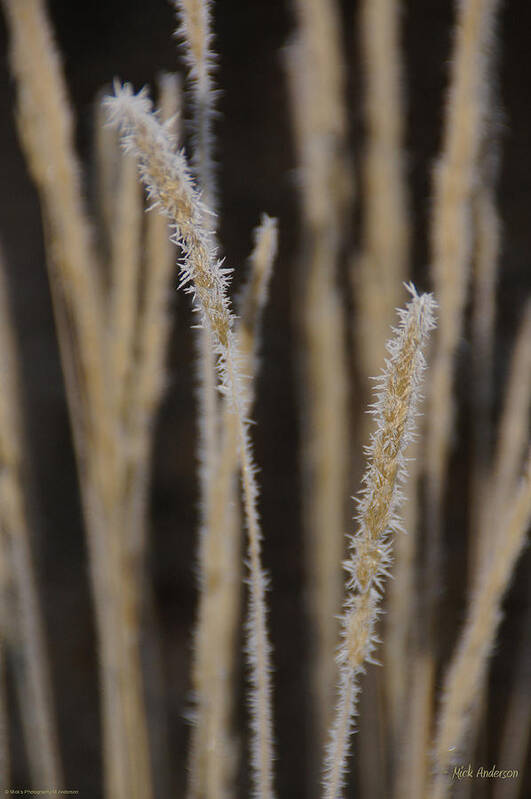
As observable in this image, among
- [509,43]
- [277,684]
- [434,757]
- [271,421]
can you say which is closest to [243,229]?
[271,421]

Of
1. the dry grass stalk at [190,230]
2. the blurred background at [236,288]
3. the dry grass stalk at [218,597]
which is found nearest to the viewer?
the dry grass stalk at [190,230]

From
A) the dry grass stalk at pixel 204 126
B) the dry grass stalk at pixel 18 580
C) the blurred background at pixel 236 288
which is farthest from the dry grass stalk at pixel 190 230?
the blurred background at pixel 236 288

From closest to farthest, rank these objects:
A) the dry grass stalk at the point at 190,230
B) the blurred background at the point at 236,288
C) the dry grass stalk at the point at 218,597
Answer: the dry grass stalk at the point at 190,230 < the dry grass stalk at the point at 218,597 < the blurred background at the point at 236,288

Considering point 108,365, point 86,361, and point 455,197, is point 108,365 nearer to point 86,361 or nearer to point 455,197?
point 86,361

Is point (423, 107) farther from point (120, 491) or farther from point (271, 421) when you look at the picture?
point (120, 491)

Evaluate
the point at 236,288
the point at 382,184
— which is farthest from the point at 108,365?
the point at 236,288

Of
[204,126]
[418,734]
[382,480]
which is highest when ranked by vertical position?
[204,126]

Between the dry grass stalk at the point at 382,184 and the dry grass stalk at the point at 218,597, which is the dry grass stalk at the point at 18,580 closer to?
the dry grass stalk at the point at 218,597
